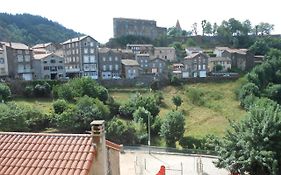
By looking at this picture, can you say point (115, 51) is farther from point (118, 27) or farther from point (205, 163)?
point (205, 163)

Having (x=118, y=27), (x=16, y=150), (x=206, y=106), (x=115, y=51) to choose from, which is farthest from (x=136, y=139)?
(x=118, y=27)

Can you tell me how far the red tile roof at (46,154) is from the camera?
9047 mm

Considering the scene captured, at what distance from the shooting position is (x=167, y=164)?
28359mm

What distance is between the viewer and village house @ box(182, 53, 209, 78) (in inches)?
2943

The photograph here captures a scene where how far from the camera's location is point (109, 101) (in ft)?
178

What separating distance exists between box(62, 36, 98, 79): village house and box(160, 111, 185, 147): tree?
102 ft

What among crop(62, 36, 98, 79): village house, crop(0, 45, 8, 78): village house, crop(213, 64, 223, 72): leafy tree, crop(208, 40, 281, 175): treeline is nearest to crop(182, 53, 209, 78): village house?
crop(213, 64, 223, 72): leafy tree

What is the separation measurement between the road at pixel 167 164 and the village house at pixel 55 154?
16.3m

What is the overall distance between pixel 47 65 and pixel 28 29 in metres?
94.1

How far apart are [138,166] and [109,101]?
27.3 metres

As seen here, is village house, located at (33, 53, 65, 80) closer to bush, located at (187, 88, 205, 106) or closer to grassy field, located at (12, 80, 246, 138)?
grassy field, located at (12, 80, 246, 138)

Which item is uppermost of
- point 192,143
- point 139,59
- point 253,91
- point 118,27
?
point 118,27

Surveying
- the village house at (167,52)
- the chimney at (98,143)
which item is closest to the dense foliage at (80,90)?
the village house at (167,52)

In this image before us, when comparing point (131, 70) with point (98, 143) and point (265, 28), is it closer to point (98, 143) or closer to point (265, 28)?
point (265, 28)
